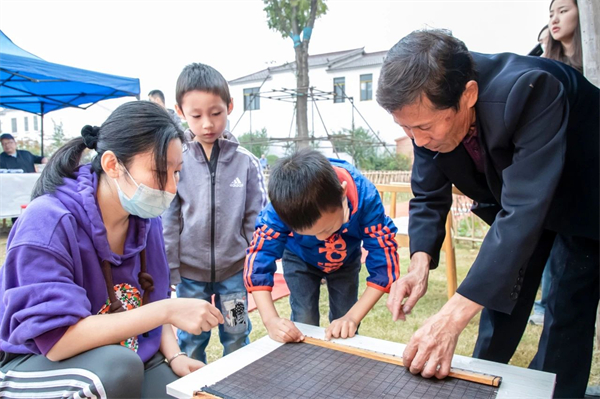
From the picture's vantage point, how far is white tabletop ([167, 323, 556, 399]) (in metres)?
1.07

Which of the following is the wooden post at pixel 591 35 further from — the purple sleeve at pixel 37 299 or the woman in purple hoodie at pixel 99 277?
the purple sleeve at pixel 37 299

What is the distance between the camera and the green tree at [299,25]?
35.6ft

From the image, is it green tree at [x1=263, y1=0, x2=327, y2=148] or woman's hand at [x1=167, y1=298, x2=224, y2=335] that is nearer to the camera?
woman's hand at [x1=167, y1=298, x2=224, y2=335]

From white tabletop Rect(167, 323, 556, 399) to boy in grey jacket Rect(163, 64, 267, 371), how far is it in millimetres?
774

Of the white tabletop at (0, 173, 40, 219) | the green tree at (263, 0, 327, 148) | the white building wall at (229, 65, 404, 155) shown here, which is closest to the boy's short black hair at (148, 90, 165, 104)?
the white tabletop at (0, 173, 40, 219)

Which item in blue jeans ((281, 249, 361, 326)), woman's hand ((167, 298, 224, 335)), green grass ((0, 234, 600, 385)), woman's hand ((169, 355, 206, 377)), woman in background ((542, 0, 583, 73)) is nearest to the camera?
woman's hand ((167, 298, 224, 335))

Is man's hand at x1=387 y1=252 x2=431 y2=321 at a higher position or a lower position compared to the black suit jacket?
lower

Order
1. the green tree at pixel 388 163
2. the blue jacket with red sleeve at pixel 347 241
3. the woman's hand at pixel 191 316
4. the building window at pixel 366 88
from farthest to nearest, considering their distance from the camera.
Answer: the building window at pixel 366 88
the green tree at pixel 388 163
the blue jacket with red sleeve at pixel 347 241
the woman's hand at pixel 191 316

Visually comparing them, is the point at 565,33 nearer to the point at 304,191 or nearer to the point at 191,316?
the point at 304,191

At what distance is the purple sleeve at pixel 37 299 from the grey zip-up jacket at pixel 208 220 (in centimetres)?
98

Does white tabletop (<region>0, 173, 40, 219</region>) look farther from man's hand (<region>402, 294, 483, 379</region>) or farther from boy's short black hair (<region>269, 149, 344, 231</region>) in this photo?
man's hand (<region>402, 294, 483, 379</region>)

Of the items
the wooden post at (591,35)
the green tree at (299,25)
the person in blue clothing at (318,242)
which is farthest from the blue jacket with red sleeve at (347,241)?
the green tree at (299,25)

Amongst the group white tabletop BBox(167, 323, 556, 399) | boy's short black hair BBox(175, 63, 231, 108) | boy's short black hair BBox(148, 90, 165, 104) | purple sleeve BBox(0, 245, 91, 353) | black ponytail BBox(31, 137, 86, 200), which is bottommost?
white tabletop BBox(167, 323, 556, 399)

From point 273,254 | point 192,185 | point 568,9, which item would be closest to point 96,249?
point 273,254
